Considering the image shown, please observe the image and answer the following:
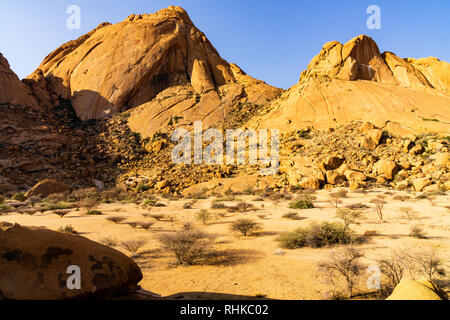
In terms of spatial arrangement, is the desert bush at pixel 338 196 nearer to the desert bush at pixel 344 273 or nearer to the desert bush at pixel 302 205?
the desert bush at pixel 302 205

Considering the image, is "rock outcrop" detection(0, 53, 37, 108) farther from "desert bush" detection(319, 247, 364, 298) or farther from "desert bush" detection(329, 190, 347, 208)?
"desert bush" detection(319, 247, 364, 298)

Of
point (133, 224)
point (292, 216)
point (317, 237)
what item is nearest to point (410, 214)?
point (292, 216)

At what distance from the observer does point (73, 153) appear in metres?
32.7

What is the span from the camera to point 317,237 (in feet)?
25.3

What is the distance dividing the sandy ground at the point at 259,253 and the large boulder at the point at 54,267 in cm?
145

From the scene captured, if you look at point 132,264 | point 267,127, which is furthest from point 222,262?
point 267,127

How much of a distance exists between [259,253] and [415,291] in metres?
4.50

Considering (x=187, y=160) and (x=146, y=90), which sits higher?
(x=146, y=90)

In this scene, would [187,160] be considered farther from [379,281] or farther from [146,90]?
[379,281]

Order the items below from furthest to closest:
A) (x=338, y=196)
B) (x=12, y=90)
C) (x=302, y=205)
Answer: (x=12, y=90) → (x=338, y=196) → (x=302, y=205)

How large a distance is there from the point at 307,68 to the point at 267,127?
1533 centimetres

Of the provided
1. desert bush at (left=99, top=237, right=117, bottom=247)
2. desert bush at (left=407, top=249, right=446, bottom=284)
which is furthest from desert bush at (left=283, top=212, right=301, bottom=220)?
desert bush at (left=99, top=237, right=117, bottom=247)

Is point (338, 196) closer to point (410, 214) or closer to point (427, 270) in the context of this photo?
point (410, 214)
